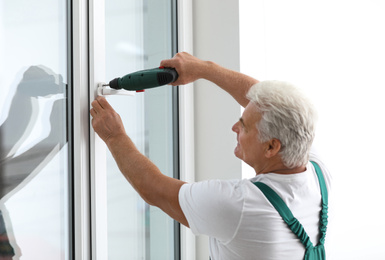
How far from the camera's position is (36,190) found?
3.48 feet

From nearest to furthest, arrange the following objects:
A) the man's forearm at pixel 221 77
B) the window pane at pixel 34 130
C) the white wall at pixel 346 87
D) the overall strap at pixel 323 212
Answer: the window pane at pixel 34 130, the overall strap at pixel 323 212, the man's forearm at pixel 221 77, the white wall at pixel 346 87

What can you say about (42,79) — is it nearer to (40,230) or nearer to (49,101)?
(49,101)

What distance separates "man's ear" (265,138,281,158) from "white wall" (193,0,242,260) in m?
0.62

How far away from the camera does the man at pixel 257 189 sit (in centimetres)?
99

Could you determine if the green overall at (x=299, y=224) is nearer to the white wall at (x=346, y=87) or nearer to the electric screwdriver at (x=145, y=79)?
the electric screwdriver at (x=145, y=79)

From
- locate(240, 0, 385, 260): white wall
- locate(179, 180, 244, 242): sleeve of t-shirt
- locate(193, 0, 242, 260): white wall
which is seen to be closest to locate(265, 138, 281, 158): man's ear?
locate(179, 180, 244, 242): sleeve of t-shirt

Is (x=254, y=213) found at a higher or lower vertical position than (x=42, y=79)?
lower

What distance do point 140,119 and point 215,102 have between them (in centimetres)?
38

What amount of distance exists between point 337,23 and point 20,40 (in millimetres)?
1592

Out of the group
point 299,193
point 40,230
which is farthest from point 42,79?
point 299,193

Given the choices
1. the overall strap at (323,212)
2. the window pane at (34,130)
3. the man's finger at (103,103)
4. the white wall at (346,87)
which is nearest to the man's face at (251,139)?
the overall strap at (323,212)

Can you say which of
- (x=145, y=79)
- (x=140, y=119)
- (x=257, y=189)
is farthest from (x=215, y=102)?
(x=257, y=189)

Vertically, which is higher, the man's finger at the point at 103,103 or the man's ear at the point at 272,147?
the man's finger at the point at 103,103

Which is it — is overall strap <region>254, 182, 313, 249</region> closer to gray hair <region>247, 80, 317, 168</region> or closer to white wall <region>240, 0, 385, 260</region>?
gray hair <region>247, 80, 317, 168</region>
